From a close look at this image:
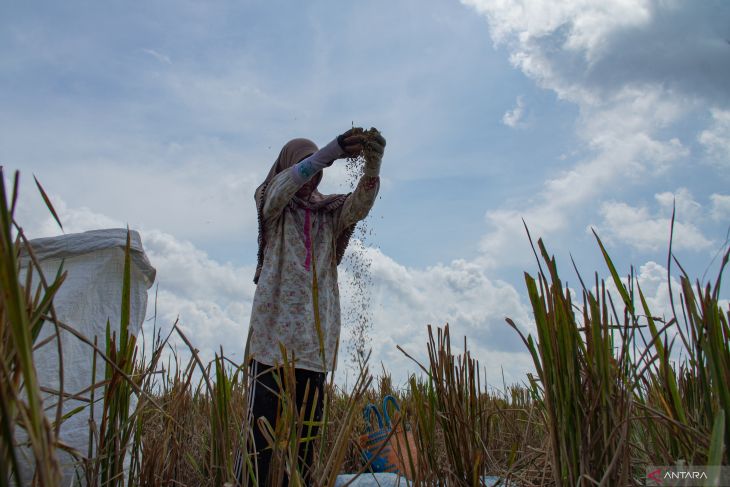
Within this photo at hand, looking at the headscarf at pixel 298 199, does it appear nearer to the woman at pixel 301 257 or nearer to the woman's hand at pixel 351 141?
the woman at pixel 301 257

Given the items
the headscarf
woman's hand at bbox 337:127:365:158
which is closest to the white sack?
the headscarf

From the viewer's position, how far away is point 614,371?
84 centimetres

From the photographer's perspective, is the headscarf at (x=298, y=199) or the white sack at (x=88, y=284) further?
the headscarf at (x=298, y=199)

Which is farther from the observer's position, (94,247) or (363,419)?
(363,419)

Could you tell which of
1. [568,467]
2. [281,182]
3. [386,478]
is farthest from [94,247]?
[568,467]

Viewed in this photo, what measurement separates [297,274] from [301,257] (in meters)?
0.09

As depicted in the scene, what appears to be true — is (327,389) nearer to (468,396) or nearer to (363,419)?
(468,396)

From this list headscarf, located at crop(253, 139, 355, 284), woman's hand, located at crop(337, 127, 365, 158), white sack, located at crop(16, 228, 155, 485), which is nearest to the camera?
white sack, located at crop(16, 228, 155, 485)

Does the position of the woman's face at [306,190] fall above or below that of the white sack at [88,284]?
above

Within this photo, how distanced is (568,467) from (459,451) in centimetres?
33

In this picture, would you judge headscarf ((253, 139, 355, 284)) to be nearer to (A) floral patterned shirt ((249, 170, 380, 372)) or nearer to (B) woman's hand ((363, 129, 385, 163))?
(A) floral patterned shirt ((249, 170, 380, 372))

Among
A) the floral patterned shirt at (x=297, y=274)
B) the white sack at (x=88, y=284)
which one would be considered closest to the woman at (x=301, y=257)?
the floral patterned shirt at (x=297, y=274)

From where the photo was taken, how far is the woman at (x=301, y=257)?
2.07m

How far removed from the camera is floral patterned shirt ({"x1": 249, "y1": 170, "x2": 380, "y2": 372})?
209 centimetres
